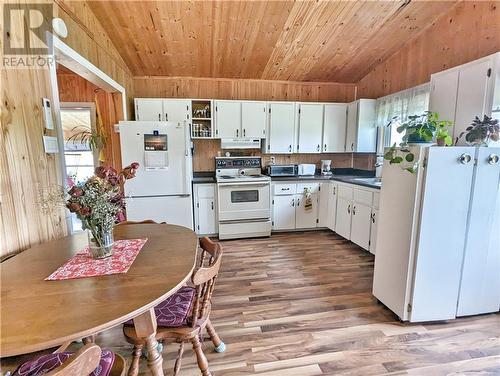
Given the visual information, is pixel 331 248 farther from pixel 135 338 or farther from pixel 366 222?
pixel 135 338

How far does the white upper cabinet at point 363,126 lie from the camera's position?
3.84 m

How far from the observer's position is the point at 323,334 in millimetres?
1848

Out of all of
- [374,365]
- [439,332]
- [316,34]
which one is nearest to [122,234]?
[374,365]

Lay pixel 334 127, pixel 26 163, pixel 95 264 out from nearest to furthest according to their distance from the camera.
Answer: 1. pixel 95 264
2. pixel 26 163
3. pixel 334 127

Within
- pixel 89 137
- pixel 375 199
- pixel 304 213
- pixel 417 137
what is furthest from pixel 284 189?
pixel 89 137

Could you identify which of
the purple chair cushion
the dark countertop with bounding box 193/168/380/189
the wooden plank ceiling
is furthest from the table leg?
the wooden plank ceiling

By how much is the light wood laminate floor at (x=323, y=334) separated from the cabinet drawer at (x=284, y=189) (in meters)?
1.36

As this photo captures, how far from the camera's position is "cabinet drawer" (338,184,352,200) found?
342cm

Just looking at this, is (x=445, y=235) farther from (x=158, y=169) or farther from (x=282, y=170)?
(x=158, y=169)

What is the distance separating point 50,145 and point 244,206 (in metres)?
2.42

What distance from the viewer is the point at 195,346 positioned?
4.55 feet

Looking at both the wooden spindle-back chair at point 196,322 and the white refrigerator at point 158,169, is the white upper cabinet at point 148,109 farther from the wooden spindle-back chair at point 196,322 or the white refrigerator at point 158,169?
the wooden spindle-back chair at point 196,322

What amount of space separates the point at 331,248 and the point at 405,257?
1532 mm

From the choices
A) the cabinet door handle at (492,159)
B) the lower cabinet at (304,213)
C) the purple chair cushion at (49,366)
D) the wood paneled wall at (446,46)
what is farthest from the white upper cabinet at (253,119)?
the purple chair cushion at (49,366)
